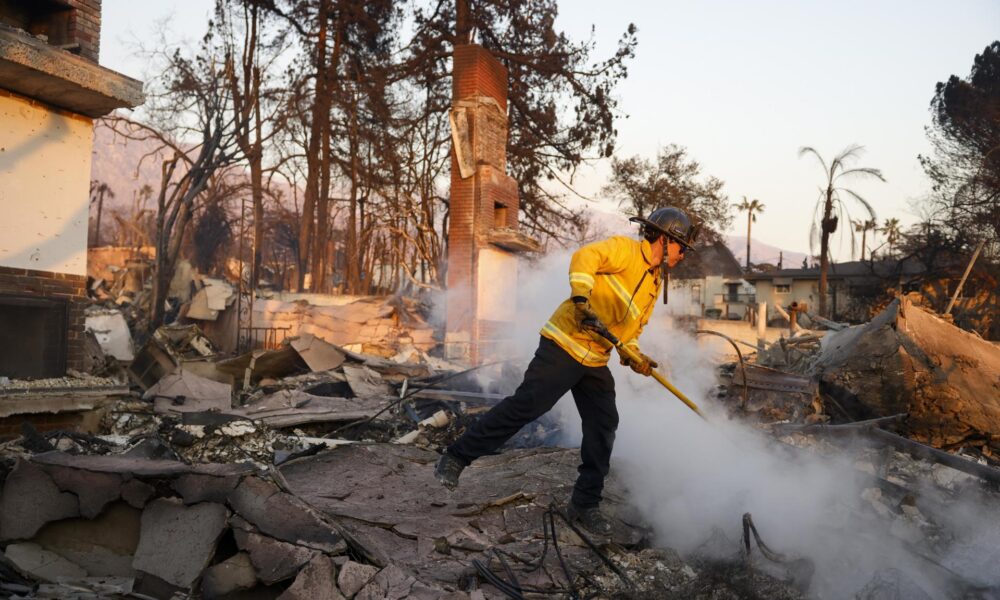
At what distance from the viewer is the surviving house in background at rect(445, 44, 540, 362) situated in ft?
48.2

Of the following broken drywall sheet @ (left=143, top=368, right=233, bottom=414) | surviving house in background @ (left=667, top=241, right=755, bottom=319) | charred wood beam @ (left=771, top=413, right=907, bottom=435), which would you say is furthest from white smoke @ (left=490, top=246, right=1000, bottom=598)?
surviving house in background @ (left=667, top=241, right=755, bottom=319)

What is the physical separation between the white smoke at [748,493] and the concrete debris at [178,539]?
2603 millimetres

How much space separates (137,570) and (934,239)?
3129 cm

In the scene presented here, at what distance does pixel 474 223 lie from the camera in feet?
48.2

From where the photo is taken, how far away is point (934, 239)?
92.3 feet

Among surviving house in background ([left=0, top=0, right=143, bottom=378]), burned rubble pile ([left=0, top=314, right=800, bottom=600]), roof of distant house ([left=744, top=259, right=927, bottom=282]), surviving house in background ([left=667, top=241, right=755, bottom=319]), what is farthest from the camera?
surviving house in background ([left=667, top=241, right=755, bottom=319])

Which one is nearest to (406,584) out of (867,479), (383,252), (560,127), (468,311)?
(867,479)

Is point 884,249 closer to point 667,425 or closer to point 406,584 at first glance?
point 667,425

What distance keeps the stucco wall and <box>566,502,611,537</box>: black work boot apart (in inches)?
221

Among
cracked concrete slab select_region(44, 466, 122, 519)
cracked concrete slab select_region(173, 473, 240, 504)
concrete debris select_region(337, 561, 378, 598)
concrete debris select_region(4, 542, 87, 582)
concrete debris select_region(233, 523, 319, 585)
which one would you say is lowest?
concrete debris select_region(4, 542, 87, 582)

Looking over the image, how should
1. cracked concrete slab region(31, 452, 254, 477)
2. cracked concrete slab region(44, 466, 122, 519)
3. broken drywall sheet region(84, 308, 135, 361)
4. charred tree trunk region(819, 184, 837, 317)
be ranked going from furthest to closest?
1. charred tree trunk region(819, 184, 837, 317)
2. broken drywall sheet region(84, 308, 135, 361)
3. cracked concrete slab region(44, 466, 122, 519)
4. cracked concrete slab region(31, 452, 254, 477)

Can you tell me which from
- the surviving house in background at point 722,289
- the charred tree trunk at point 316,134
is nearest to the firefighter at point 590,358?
the charred tree trunk at point 316,134

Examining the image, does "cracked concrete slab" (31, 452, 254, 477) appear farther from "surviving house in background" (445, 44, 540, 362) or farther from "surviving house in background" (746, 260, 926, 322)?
"surviving house in background" (746, 260, 926, 322)

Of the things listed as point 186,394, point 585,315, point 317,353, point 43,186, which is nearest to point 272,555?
point 585,315
